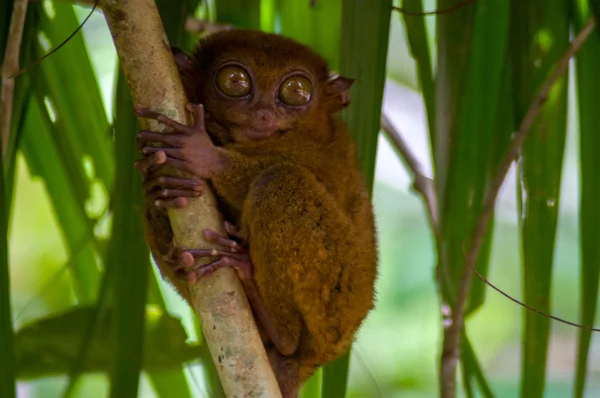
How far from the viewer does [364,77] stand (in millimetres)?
2221

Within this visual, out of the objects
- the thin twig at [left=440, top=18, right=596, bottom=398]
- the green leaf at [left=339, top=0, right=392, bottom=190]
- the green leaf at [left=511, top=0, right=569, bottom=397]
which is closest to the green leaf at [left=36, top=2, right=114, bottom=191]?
the green leaf at [left=339, top=0, right=392, bottom=190]

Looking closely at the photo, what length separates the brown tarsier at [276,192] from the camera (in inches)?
85.9

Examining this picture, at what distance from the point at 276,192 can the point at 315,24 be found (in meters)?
1.13

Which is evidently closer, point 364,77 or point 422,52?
point 364,77

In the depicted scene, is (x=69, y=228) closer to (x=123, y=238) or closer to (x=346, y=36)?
(x=123, y=238)

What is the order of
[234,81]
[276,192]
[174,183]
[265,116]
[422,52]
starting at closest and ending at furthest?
1. [174,183]
2. [276,192]
3. [422,52]
4. [265,116]
5. [234,81]

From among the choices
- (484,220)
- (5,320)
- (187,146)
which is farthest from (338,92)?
(5,320)

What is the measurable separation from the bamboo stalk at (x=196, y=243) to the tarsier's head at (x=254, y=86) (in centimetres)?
85

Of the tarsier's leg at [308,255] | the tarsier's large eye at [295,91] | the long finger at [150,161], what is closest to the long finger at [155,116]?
the long finger at [150,161]

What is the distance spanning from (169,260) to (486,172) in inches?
43.9

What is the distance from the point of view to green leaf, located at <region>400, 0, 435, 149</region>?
2443 mm

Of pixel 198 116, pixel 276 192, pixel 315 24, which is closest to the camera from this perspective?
pixel 198 116

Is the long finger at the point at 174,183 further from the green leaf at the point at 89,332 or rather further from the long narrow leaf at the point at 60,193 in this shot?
the long narrow leaf at the point at 60,193

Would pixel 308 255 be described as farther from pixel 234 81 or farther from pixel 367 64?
pixel 234 81
